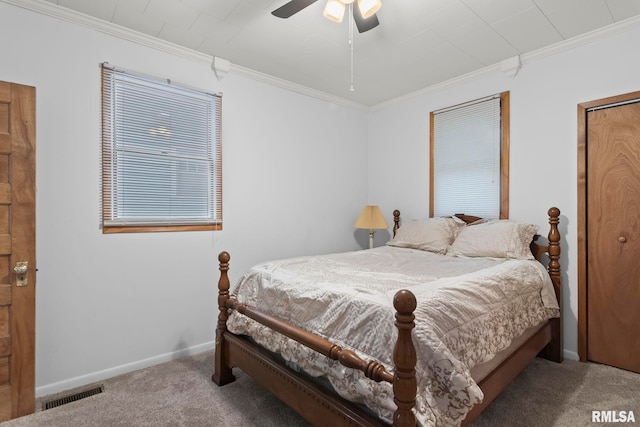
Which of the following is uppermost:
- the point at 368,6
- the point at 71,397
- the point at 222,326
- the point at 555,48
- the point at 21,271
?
the point at 555,48

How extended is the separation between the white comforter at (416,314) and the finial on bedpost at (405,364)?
2.6 inches

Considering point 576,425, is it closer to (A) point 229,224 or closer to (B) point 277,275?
(B) point 277,275

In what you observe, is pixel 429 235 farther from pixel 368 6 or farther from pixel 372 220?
pixel 368 6

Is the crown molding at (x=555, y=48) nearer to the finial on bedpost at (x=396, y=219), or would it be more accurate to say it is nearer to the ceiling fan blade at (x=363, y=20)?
the finial on bedpost at (x=396, y=219)

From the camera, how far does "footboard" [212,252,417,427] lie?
1194 millimetres

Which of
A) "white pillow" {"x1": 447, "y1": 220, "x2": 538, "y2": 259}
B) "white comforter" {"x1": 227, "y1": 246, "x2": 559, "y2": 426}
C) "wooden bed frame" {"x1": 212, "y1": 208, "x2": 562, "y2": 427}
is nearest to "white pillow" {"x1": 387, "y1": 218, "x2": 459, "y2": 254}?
"white pillow" {"x1": 447, "y1": 220, "x2": 538, "y2": 259}

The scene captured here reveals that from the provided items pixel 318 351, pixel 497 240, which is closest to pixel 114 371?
pixel 318 351

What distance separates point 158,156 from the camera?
8.95 ft

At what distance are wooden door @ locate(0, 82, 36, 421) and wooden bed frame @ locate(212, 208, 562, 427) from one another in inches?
44.5

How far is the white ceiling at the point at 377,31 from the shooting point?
2.24 meters

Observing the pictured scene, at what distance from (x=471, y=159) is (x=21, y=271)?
12.3 ft

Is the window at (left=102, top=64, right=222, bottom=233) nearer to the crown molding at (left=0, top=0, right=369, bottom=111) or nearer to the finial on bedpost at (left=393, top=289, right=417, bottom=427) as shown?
the crown molding at (left=0, top=0, right=369, bottom=111)

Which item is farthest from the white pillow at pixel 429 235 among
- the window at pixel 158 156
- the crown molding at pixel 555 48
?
the window at pixel 158 156

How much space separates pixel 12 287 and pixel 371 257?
2.49 m
